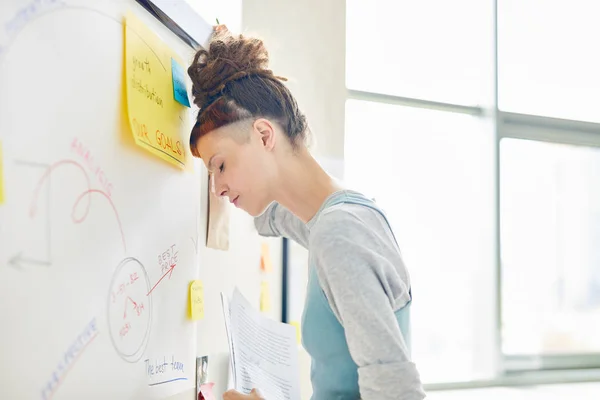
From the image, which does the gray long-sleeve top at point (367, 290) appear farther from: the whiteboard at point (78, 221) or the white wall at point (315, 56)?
the white wall at point (315, 56)

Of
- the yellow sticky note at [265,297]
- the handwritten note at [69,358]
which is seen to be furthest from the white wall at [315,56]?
the handwritten note at [69,358]

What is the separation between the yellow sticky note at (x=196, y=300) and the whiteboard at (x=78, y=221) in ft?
0.25

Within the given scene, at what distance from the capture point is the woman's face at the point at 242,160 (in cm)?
101

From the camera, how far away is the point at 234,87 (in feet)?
3.32

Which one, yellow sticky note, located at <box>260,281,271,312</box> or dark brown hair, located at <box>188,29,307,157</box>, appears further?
yellow sticky note, located at <box>260,281,271,312</box>

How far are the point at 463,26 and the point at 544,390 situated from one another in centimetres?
137

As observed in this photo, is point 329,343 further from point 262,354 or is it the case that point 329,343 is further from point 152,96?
point 152,96

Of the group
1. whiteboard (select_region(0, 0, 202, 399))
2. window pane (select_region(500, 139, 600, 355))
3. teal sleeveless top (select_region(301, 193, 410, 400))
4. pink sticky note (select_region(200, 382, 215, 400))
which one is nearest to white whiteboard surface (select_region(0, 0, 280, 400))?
whiteboard (select_region(0, 0, 202, 399))

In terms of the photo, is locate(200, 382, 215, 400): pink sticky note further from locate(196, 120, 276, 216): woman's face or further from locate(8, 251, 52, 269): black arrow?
locate(8, 251, 52, 269): black arrow

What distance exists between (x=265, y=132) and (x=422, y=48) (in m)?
1.47

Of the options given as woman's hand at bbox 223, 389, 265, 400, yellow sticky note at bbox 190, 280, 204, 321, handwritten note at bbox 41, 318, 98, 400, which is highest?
yellow sticky note at bbox 190, 280, 204, 321

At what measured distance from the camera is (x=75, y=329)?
69 centimetres

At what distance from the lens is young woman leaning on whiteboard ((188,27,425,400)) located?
0.86 m

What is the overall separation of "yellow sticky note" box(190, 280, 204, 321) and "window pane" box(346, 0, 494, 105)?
4.31ft
